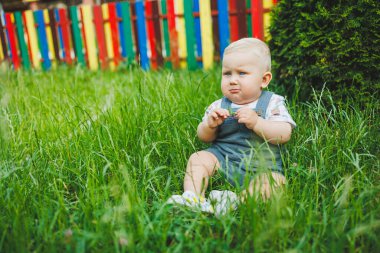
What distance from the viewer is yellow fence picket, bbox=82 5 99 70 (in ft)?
21.6

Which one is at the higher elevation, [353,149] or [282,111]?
[282,111]

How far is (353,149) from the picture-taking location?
2.30m

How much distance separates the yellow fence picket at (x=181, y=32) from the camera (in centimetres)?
566

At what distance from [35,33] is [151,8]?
2.71m

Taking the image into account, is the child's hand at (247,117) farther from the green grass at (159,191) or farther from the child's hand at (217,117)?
the green grass at (159,191)

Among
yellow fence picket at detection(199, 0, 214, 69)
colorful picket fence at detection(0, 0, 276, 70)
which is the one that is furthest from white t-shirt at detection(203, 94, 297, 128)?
yellow fence picket at detection(199, 0, 214, 69)

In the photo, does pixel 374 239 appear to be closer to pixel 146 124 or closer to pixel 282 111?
pixel 282 111

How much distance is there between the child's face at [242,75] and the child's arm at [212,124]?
0.59 feet

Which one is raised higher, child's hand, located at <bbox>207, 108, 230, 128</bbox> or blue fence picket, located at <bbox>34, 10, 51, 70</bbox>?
blue fence picket, located at <bbox>34, 10, 51, 70</bbox>

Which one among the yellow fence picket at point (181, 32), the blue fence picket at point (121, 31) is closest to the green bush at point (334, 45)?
the yellow fence picket at point (181, 32)

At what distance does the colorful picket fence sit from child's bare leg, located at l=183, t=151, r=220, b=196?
9.17 ft

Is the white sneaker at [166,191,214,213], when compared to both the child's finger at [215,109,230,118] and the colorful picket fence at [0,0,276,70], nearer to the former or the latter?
the child's finger at [215,109,230,118]

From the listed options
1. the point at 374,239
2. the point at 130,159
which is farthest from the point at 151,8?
the point at 374,239

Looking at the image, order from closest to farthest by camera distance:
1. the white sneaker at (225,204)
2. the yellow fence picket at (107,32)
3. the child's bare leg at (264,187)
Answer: the child's bare leg at (264,187) < the white sneaker at (225,204) < the yellow fence picket at (107,32)
